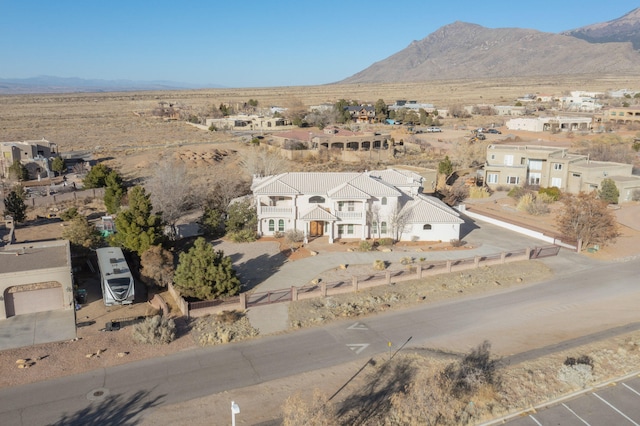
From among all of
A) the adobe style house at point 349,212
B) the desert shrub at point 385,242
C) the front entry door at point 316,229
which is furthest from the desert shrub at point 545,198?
the front entry door at point 316,229

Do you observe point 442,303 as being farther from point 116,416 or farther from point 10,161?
point 10,161

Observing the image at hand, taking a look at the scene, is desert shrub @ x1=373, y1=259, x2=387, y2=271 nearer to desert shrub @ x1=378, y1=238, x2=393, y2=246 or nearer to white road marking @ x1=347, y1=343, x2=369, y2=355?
desert shrub @ x1=378, y1=238, x2=393, y2=246

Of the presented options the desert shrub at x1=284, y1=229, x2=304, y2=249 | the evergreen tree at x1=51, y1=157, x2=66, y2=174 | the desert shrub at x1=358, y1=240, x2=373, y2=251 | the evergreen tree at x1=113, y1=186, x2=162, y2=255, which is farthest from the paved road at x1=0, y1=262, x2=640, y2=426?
the evergreen tree at x1=51, y1=157, x2=66, y2=174

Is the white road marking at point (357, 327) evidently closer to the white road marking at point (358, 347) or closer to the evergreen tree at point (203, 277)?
the white road marking at point (358, 347)

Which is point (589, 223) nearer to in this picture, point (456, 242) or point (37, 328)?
point (456, 242)

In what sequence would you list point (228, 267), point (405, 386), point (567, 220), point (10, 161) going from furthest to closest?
point (10, 161) < point (567, 220) < point (228, 267) < point (405, 386)

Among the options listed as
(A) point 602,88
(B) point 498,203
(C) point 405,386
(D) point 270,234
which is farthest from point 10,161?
(A) point 602,88
